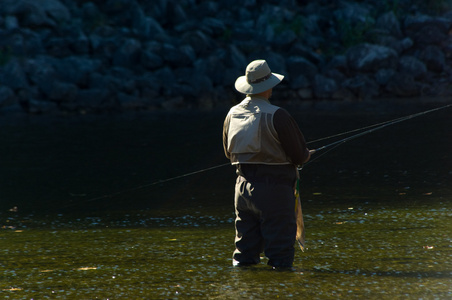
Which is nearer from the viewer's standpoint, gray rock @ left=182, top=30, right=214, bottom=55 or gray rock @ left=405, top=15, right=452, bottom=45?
gray rock @ left=182, top=30, right=214, bottom=55

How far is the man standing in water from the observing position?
4680 mm

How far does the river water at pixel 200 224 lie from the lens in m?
4.57

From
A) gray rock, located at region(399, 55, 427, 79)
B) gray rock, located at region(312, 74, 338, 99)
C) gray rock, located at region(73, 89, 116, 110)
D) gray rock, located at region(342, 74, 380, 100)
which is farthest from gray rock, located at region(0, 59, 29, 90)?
gray rock, located at region(399, 55, 427, 79)

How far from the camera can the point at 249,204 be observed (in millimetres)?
4805

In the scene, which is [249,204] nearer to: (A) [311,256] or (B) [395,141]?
(A) [311,256]

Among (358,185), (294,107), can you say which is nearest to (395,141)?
(358,185)

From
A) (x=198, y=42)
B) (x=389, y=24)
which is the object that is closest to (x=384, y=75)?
(x=389, y=24)

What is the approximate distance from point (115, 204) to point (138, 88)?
21.2 m

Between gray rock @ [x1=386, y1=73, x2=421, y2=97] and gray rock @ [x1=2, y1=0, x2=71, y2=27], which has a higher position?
gray rock @ [x1=2, y1=0, x2=71, y2=27]

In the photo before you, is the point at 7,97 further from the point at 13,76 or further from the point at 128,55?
the point at 128,55

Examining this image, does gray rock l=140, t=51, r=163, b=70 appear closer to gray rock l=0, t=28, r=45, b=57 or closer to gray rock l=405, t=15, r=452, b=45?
gray rock l=0, t=28, r=45, b=57

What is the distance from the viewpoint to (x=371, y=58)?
101 feet

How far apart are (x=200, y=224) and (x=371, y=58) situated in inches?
993

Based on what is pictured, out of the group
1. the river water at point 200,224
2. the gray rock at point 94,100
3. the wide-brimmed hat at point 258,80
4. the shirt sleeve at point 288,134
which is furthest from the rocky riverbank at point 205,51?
the shirt sleeve at point 288,134
